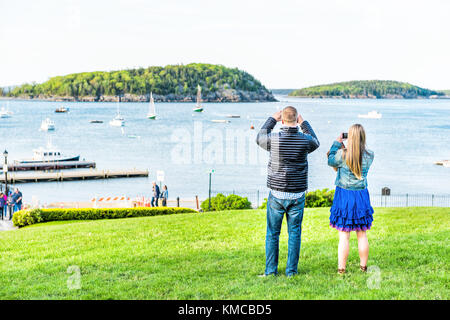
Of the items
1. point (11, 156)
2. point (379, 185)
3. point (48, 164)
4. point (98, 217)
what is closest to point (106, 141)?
point (11, 156)

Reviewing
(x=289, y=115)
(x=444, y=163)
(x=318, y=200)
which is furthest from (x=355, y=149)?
(x=444, y=163)

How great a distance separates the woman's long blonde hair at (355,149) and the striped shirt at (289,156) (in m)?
0.41

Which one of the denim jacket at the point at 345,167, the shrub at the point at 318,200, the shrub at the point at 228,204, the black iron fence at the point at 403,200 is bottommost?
the black iron fence at the point at 403,200

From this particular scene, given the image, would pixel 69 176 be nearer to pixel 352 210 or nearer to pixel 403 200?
pixel 403 200

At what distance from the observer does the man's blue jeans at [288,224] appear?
6.31 m

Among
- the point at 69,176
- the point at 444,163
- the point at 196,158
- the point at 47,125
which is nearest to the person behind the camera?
the point at 69,176

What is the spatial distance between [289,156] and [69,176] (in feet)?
174

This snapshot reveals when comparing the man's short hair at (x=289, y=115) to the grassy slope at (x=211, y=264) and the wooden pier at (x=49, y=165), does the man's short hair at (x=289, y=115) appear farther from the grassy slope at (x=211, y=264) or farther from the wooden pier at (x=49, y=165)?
the wooden pier at (x=49, y=165)

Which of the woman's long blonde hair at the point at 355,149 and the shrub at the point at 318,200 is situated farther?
the shrub at the point at 318,200

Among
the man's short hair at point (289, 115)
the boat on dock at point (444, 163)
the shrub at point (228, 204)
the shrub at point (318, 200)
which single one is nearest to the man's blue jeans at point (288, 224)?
the man's short hair at point (289, 115)

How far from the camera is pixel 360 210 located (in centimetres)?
639

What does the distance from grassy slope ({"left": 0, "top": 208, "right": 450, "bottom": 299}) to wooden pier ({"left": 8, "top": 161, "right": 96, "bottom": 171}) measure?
55.1m

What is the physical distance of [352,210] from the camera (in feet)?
21.0
